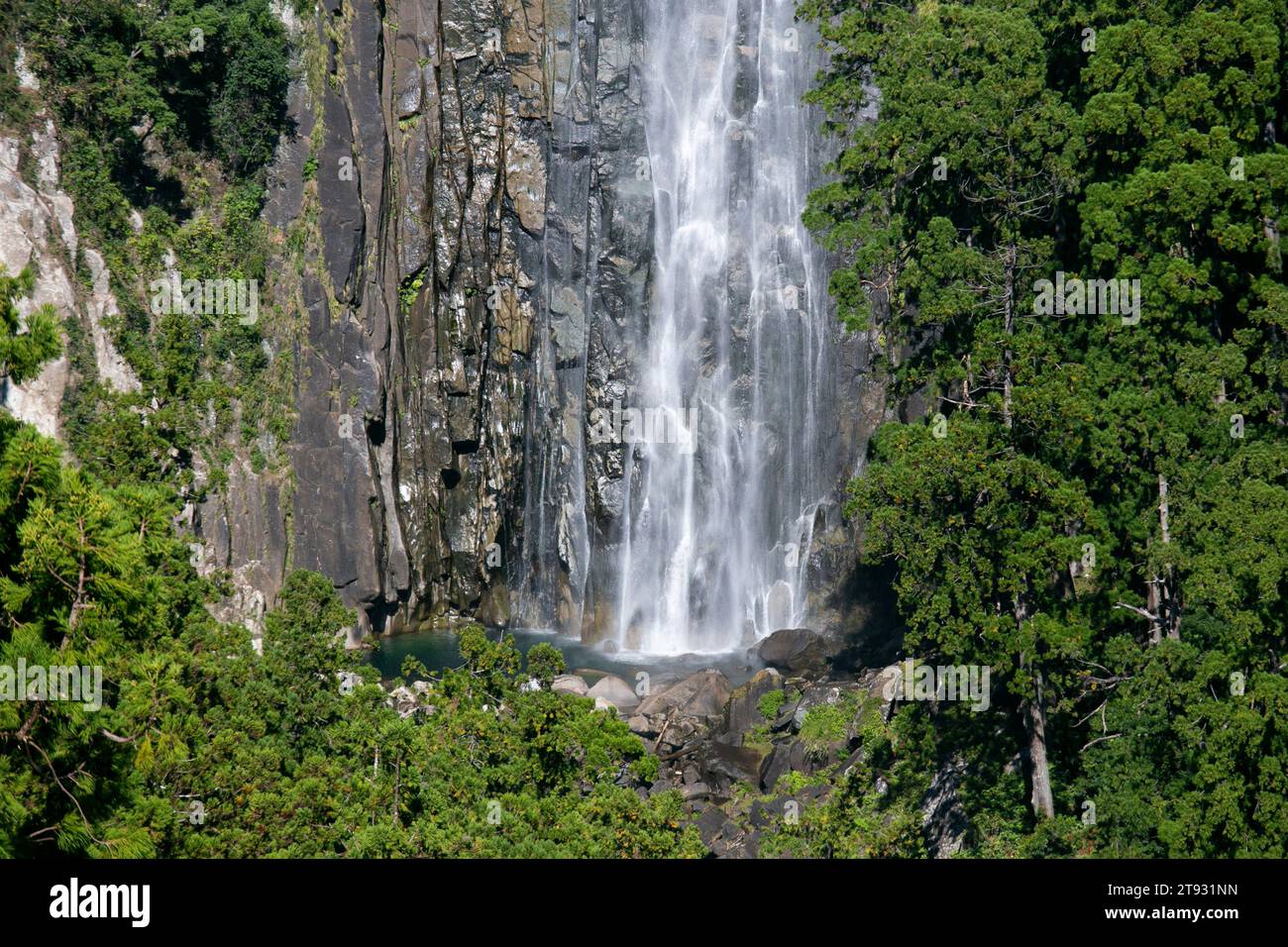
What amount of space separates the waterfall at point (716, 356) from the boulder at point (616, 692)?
239 inches

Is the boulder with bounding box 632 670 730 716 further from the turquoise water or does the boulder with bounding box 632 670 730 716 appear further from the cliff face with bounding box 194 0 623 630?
the cliff face with bounding box 194 0 623 630

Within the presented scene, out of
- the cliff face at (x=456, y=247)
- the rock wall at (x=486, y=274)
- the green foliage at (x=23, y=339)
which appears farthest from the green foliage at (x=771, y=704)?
the green foliage at (x=23, y=339)

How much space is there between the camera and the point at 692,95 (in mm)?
41156

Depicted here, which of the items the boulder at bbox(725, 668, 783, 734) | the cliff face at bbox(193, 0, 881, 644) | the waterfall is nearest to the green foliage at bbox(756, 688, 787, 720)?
the boulder at bbox(725, 668, 783, 734)

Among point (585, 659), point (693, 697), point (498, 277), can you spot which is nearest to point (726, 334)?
point (498, 277)

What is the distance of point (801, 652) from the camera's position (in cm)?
3300

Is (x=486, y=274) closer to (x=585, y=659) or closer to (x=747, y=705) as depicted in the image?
(x=585, y=659)

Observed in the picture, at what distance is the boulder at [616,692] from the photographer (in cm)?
3158

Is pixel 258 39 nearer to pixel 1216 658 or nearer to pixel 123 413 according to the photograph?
pixel 123 413

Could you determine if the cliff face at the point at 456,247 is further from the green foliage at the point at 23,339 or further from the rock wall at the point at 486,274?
the green foliage at the point at 23,339

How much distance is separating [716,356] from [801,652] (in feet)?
35.6
